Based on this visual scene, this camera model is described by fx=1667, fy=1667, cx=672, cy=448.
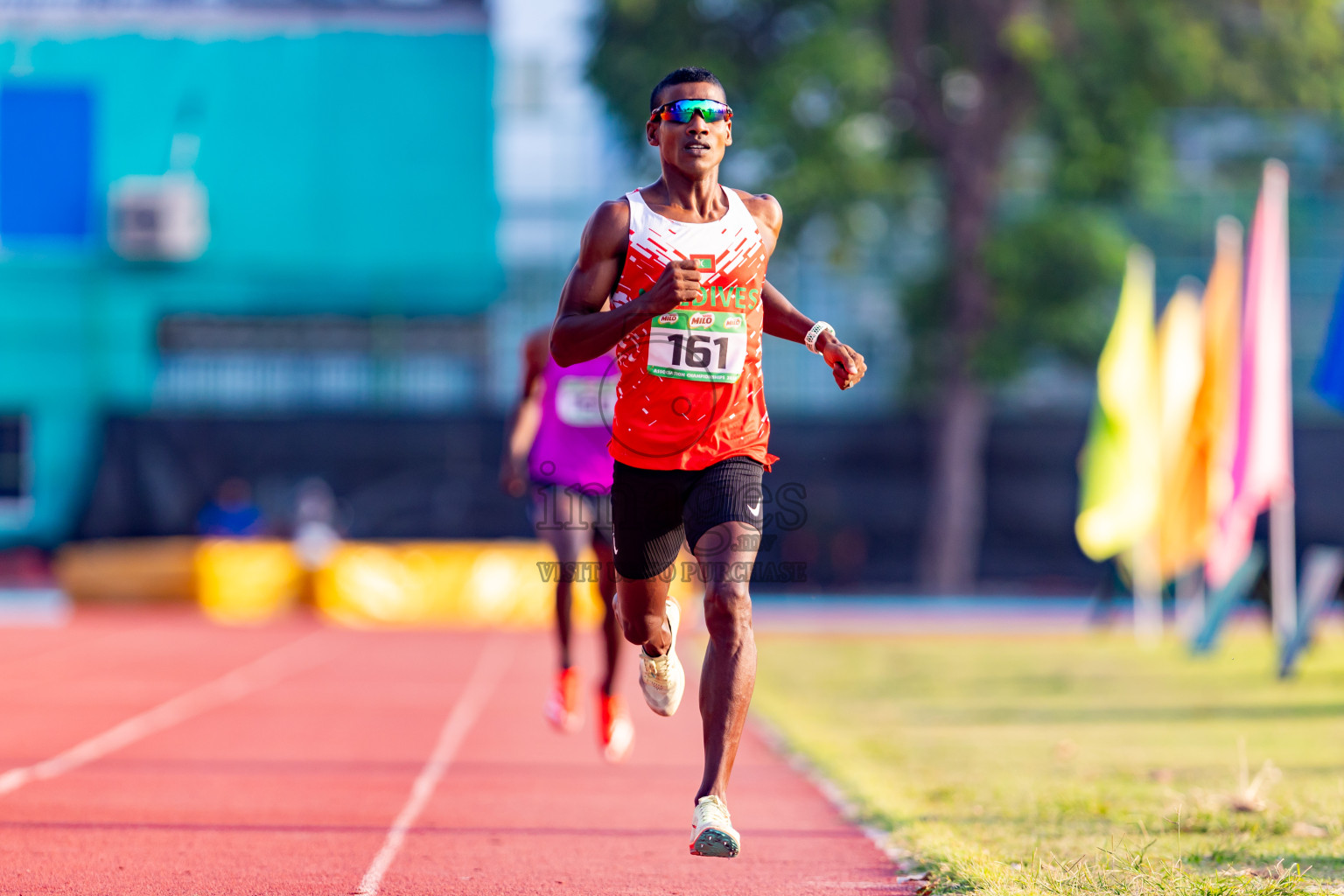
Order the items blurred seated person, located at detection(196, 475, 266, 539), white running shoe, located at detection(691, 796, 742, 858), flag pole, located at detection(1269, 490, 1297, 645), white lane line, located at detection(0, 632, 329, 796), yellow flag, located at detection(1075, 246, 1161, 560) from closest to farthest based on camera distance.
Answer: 1. white running shoe, located at detection(691, 796, 742, 858)
2. white lane line, located at detection(0, 632, 329, 796)
3. flag pole, located at detection(1269, 490, 1297, 645)
4. yellow flag, located at detection(1075, 246, 1161, 560)
5. blurred seated person, located at detection(196, 475, 266, 539)

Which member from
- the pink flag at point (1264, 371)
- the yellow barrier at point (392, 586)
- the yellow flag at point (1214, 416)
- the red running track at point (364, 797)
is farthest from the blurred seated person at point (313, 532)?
the pink flag at point (1264, 371)

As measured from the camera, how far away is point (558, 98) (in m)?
31.5

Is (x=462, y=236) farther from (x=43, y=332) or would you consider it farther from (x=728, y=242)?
(x=728, y=242)

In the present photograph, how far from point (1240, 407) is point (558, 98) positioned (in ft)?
67.0

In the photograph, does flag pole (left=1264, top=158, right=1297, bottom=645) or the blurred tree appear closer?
flag pole (left=1264, top=158, right=1297, bottom=645)

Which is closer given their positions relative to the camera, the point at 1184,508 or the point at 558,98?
the point at 1184,508

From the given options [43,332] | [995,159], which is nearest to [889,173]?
[995,159]

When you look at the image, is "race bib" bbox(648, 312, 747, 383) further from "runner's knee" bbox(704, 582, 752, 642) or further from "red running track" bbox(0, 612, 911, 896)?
"red running track" bbox(0, 612, 911, 896)

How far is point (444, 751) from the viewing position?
902 cm

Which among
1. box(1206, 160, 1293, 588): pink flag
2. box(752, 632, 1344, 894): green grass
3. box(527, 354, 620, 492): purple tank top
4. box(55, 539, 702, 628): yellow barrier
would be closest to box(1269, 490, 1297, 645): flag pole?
box(1206, 160, 1293, 588): pink flag

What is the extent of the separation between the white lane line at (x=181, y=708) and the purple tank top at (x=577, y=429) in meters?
2.75

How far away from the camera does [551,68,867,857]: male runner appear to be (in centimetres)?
474

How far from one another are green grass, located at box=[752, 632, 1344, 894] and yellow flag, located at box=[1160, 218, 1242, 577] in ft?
4.51

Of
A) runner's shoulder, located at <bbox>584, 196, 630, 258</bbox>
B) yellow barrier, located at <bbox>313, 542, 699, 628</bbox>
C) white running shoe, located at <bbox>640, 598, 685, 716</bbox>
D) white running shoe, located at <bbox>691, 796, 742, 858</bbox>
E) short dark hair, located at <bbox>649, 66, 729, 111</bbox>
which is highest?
short dark hair, located at <bbox>649, 66, 729, 111</bbox>
